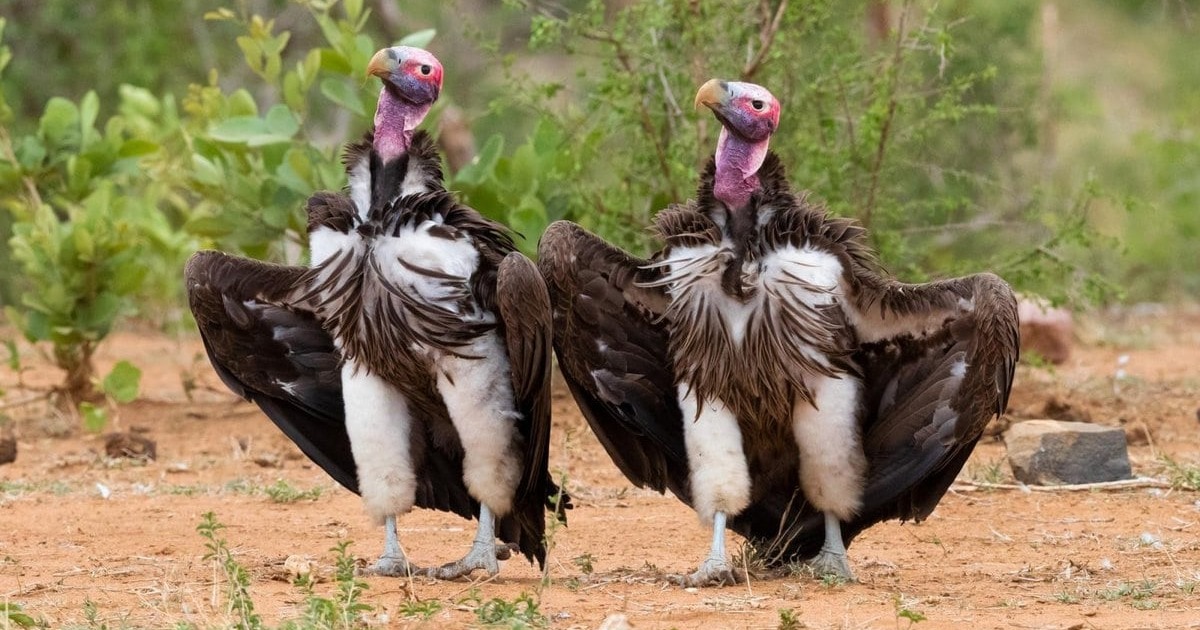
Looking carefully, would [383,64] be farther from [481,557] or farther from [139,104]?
[139,104]

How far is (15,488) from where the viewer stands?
280 inches

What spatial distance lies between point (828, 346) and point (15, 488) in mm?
3793

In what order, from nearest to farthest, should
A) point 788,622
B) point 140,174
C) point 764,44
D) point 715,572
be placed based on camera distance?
point 788,622
point 715,572
point 764,44
point 140,174

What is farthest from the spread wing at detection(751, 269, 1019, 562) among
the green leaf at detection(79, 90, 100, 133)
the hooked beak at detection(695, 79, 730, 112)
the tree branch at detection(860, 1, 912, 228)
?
the green leaf at detection(79, 90, 100, 133)

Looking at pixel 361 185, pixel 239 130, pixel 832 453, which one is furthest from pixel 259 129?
pixel 832 453

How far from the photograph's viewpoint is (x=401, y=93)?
5.49m

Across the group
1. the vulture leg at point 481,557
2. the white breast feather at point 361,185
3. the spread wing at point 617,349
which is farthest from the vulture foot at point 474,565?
the white breast feather at point 361,185

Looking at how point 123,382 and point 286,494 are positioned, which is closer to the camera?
point 286,494

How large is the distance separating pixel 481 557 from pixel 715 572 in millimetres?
781

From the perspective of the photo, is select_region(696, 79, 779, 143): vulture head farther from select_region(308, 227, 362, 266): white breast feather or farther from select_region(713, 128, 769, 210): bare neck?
select_region(308, 227, 362, 266): white breast feather

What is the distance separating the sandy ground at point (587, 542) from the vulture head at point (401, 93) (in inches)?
44.3

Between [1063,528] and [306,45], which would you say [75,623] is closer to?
[1063,528]

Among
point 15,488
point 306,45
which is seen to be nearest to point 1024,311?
point 15,488

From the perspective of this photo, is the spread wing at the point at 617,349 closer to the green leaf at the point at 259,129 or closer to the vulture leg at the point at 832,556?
the vulture leg at the point at 832,556
